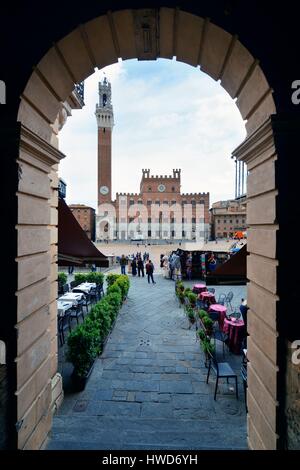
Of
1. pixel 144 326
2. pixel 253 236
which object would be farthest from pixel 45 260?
pixel 144 326

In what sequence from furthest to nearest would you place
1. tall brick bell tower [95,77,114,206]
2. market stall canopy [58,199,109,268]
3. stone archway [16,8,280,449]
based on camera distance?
tall brick bell tower [95,77,114,206]
market stall canopy [58,199,109,268]
stone archway [16,8,280,449]

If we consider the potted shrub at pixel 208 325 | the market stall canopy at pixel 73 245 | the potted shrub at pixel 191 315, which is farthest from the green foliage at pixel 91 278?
the market stall canopy at pixel 73 245

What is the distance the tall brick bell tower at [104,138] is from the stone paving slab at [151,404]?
69.2m

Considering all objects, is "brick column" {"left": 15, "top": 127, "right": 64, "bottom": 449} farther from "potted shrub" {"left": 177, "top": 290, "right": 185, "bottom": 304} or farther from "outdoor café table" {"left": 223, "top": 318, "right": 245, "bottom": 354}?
"potted shrub" {"left": 177, "top": 290, "right": 185, "bottom": 304}

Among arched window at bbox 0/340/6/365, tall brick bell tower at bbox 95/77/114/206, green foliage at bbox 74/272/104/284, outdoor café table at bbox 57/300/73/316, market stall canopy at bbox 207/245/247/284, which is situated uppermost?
tall brick bell tower at bbox 95/77/114/206

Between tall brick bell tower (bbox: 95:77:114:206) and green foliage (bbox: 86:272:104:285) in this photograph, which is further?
tall brick bell tower (bbox: 95:77:114:206)

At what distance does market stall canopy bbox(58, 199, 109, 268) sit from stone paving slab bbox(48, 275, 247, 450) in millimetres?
2658

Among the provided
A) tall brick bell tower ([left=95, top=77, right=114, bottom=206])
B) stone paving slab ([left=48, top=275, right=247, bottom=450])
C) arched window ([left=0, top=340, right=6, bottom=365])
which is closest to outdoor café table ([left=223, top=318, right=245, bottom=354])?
stone paving slab ([left=48, top=275, right=247, bottom=450])

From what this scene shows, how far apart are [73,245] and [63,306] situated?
4.10m

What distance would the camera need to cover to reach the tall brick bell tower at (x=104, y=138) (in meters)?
75.2

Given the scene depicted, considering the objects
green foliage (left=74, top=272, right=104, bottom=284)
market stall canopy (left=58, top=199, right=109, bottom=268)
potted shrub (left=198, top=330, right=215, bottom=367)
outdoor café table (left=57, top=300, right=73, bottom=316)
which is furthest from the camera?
green foliage (left=74, top=272, right=104, bottom=284)

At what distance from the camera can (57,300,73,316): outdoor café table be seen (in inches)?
333
